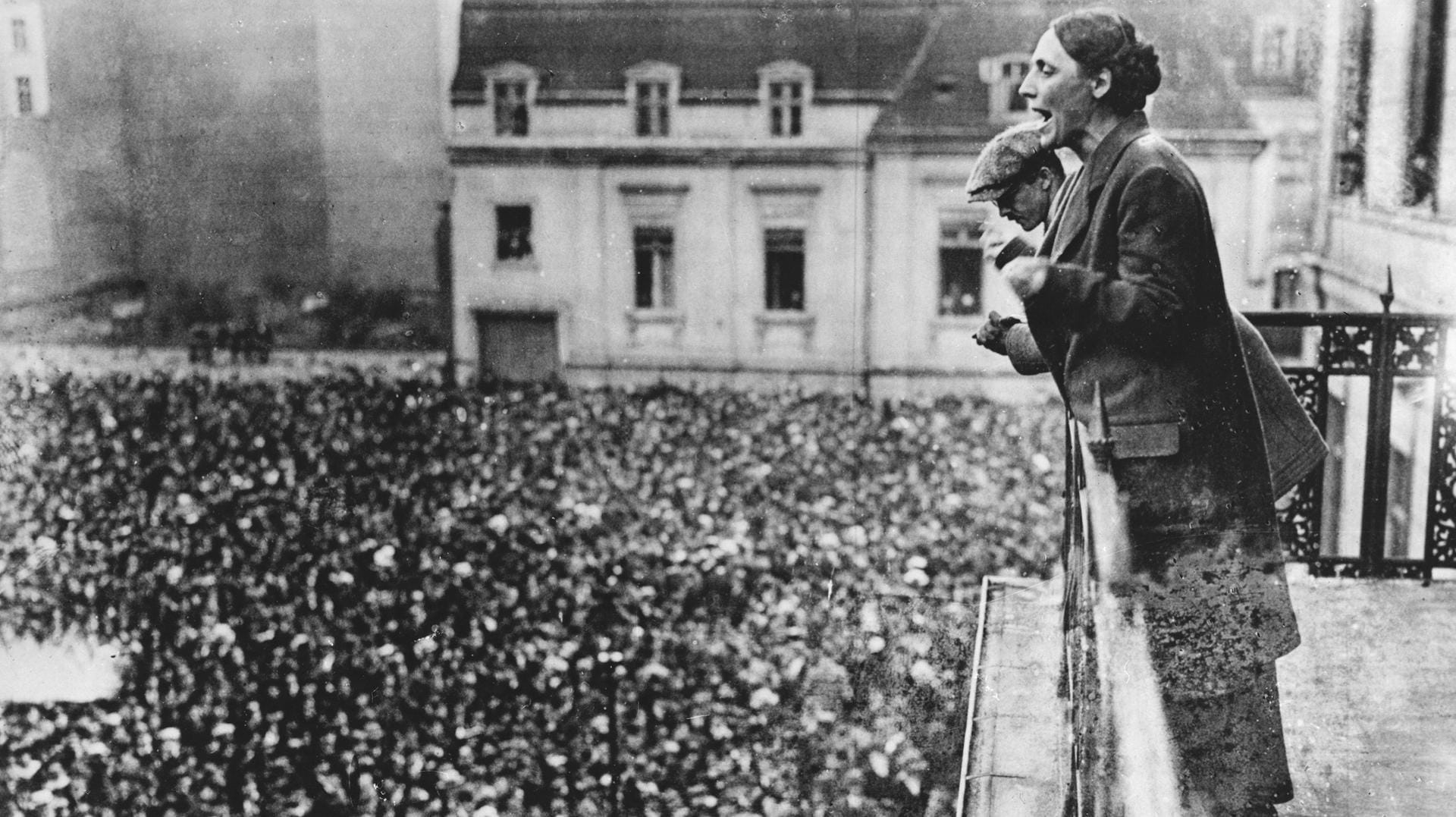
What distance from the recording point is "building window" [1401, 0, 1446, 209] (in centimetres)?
996

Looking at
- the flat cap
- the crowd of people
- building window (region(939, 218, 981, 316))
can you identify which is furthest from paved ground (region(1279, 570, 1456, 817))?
the crowd of people

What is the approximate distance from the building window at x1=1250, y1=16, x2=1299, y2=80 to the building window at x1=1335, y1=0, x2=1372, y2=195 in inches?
114

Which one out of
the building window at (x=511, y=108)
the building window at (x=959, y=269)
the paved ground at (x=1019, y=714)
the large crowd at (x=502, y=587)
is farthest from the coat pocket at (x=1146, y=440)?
the building window at (x=511, y=108)

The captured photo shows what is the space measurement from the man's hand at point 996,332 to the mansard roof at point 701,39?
16.3 metres

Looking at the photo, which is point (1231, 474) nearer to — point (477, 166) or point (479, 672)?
point (479, 672)

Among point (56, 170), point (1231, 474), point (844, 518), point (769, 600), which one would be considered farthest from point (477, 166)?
point (1231, 474)

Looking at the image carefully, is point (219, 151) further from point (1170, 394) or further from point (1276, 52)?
point (1170, 394)

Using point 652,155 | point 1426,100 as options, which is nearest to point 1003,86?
point 652,155

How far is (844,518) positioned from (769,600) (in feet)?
Answer: 11.5

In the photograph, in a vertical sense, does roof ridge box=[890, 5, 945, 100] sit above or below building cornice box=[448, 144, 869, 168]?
above

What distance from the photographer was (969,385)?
63.1 ft

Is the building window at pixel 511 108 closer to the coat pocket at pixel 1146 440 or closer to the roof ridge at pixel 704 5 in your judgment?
the roof ridge at pixel 704 5

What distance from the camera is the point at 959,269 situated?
19781 millimetres

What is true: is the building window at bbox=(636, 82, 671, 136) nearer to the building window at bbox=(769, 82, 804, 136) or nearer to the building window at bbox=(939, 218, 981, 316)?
the building window at bbox=(769, 82, 804, 136)
